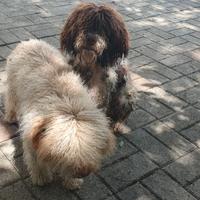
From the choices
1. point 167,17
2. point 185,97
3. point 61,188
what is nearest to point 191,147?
point 185,97

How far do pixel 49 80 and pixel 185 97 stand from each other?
2703 millimetres

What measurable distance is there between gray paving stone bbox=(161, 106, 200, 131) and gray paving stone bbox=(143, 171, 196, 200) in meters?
0.99

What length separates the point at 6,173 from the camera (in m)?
4.15

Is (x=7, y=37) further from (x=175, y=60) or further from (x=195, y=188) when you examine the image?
(x=195, y=188)

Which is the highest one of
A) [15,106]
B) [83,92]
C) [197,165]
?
[83,92]

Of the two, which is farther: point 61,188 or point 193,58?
point 193,58

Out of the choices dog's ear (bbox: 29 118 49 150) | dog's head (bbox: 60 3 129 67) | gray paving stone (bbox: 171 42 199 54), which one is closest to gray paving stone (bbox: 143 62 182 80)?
gray paving stone (bbox: 171 42 199 54)

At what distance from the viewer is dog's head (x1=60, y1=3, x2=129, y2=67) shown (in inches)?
158

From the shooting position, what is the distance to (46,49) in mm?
4258

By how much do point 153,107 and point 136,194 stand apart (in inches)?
66.8

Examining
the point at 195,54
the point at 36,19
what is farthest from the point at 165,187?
the point at 36,19

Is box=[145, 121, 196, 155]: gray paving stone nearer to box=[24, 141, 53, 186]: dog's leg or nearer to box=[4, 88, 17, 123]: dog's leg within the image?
box=[24, 141, 53, 186]: dog's leg

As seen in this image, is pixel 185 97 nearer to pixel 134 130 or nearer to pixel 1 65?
pixel 134 130

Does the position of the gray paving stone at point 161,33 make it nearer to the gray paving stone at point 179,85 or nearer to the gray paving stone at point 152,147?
the gray paving stone at point 179,85
